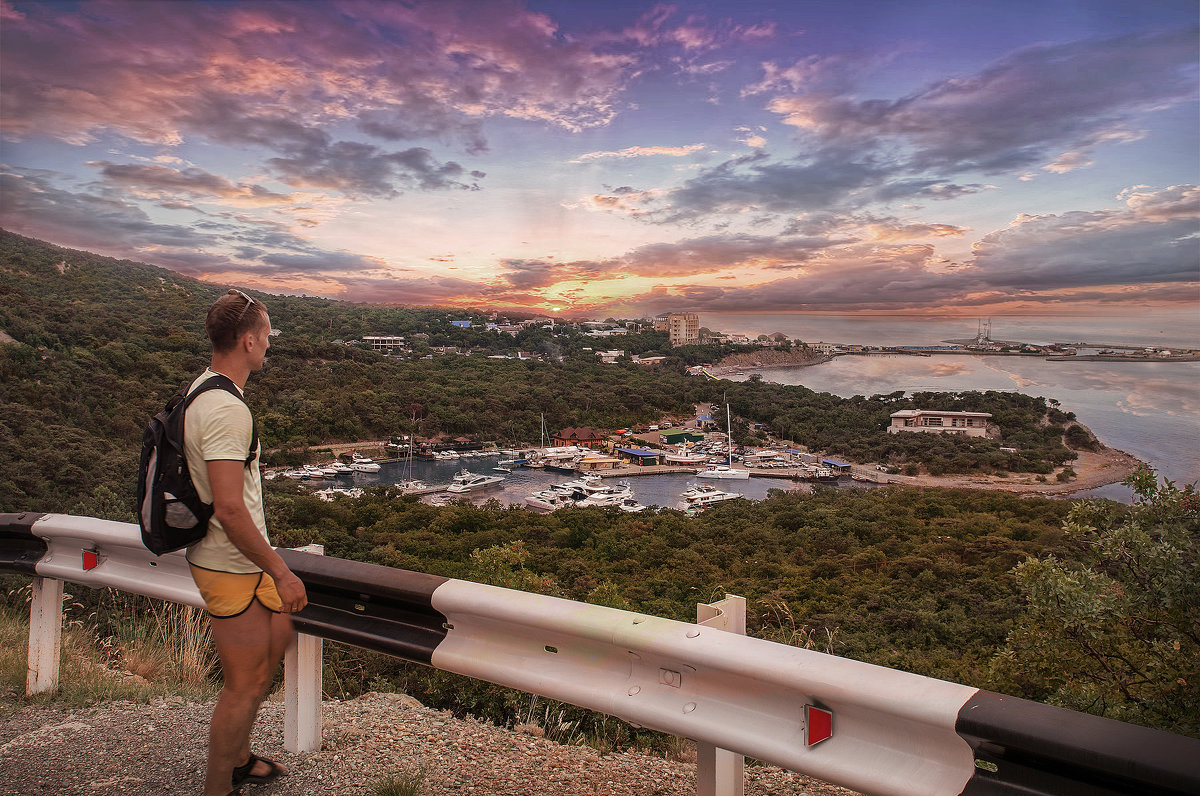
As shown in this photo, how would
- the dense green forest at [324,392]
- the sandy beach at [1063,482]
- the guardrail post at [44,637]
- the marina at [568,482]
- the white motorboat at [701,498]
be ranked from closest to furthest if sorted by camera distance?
1. the guardrail post at [44,637]
2. the dense green forest at [324,392]
3. the sandy beach at [1063,482]
4. the white motorboat at [701,498]
5. the marina at [568,482]

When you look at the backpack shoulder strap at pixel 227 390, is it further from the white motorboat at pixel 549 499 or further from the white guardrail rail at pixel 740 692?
the white motorboat at pixel 549 499

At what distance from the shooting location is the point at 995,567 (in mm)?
11523

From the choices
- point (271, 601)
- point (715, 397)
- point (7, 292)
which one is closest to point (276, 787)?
point (271, 601)

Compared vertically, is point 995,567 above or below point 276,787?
below

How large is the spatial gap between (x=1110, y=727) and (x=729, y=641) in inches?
23.5

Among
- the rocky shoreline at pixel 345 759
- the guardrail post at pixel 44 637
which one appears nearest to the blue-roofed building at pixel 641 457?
the guardrail post at pixel 44 637

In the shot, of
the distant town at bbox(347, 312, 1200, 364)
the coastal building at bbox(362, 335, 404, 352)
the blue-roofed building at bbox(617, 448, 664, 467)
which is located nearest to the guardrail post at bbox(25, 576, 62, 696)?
the distant town at bbox(347, 312, 1200, 364)

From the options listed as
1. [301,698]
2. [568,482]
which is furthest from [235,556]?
[568,482]

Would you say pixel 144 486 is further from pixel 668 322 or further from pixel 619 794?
pixel 668 322

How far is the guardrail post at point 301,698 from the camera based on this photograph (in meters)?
2.00

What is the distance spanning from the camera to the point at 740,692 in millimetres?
1355

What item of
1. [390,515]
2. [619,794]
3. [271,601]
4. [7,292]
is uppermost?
[7,292]

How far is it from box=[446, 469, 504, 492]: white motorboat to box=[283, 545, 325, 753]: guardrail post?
33015 mm

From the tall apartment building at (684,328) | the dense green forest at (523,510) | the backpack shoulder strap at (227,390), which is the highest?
the tall apartment building at (684,328)
